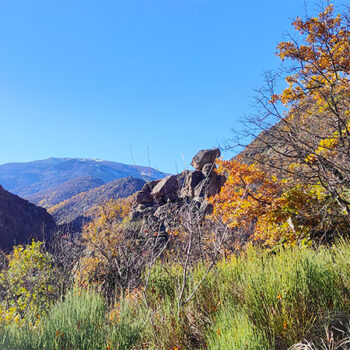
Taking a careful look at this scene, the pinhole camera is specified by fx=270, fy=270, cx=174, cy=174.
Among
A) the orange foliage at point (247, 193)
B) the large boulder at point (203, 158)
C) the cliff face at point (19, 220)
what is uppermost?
the large boulder at point (203, 158)

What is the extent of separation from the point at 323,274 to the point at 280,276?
1.58 ft

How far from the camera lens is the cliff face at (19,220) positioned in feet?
151

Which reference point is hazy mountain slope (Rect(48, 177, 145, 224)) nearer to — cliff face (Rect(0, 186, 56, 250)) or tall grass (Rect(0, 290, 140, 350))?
cliff face (Rect(0, 186, 56, 250))

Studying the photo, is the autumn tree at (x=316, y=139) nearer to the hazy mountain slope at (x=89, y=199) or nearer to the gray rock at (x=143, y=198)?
the hazy mountain slope at (x=89, y=199)

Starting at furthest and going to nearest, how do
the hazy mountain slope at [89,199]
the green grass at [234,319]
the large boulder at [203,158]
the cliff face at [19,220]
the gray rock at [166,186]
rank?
1. the cliff face at [19,220]
2. the hazy mountain slope at [89,199]
3. the large boulder at [203,158]
4. the gray rock at [166,186]
5. the green grass at [234,319]

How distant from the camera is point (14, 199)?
56.0 m

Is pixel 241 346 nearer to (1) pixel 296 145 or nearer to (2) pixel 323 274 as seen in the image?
(2) pixel 323 274

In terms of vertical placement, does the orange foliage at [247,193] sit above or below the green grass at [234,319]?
above

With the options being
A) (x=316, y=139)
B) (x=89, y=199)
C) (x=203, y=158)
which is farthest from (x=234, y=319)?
(x=89, y=199)

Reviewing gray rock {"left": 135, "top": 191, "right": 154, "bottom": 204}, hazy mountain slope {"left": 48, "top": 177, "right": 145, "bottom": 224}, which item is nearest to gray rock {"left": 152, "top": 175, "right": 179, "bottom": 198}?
gray rock {"left": 135, "top": 191, "right": 154, "bottom": 204}

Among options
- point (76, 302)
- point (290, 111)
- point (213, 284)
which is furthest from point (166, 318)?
point (290, 111)

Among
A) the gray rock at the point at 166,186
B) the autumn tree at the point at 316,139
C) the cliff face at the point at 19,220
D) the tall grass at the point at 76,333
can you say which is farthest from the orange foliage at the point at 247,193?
the cliff face at the point at 19,220

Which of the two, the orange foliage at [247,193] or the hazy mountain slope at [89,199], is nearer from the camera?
the orange foliage at [247,193]

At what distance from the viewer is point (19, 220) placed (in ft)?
171
